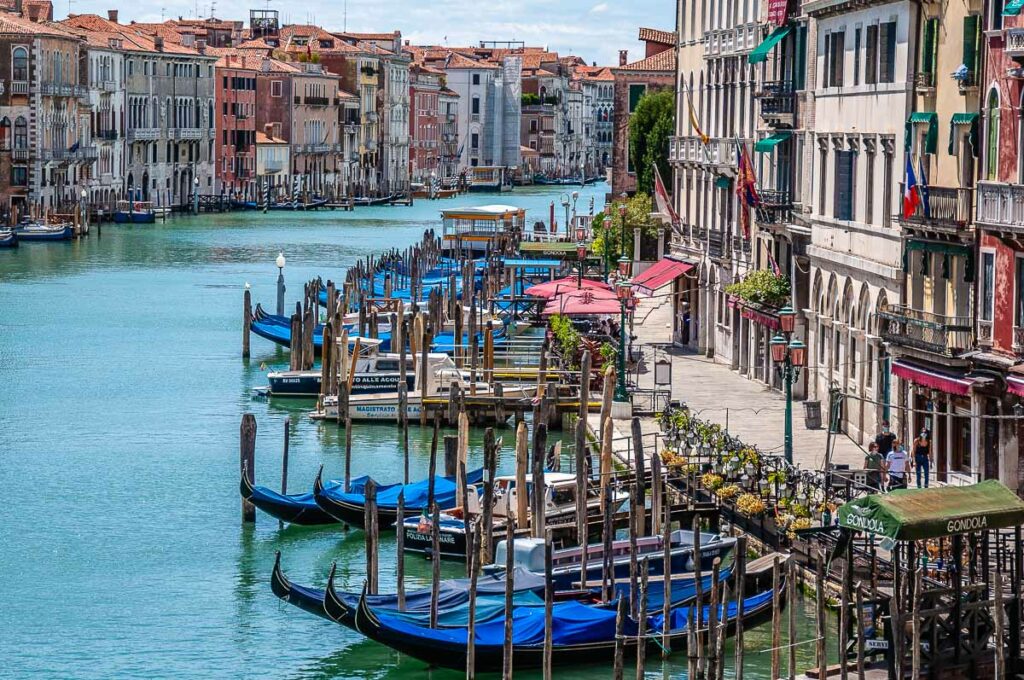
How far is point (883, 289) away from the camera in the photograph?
24.8 m

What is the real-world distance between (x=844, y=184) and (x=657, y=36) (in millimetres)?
42837

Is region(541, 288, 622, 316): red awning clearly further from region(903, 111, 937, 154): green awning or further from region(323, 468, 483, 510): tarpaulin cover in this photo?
region(903, 111, 937, 154): green awning

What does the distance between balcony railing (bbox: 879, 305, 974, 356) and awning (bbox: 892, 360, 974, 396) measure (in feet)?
0.68

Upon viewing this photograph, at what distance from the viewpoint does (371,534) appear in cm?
1864

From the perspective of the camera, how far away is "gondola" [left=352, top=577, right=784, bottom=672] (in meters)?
17.6

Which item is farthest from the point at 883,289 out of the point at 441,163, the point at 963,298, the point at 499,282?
the point at 441,163

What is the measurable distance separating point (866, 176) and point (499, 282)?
25.6 meters

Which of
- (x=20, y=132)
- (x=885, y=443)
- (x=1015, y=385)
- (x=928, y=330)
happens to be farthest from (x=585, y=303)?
(x=20, y=132)

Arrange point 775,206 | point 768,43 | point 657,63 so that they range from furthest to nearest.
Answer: point 657,63 < point 768,43 < point 775,206

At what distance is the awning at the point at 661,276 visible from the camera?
37.1 meters

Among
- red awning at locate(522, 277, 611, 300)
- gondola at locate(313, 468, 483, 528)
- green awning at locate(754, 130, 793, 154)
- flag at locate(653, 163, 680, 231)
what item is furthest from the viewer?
red awning at locate(522, 277, 611, 300)

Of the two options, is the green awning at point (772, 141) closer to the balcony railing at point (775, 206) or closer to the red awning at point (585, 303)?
the balcony railing at point (775, 206)

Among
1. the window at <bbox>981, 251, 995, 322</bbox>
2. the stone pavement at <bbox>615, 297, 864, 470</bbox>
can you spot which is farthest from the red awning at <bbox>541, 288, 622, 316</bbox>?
the window at <bbox>981, 251, 995, 322</bbox>

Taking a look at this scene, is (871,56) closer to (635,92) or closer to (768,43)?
(768,43)
